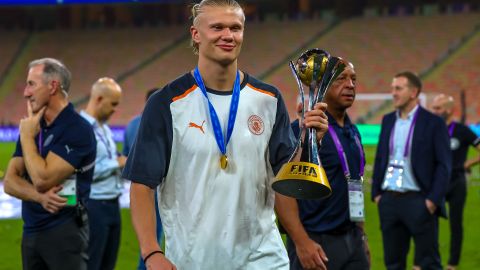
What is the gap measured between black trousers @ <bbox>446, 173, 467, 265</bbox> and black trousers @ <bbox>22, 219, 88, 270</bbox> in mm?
4477

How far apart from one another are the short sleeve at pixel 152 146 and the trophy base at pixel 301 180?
→ 399 millimetres

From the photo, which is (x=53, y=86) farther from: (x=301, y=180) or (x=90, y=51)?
(x=90, y=51)

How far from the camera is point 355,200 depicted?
4617 millimetres

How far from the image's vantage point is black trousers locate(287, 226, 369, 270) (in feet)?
15.3

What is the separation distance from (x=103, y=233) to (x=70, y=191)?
1.74 m

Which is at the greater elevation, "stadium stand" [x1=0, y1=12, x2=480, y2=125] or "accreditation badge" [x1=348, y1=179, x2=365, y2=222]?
"stadium stand" [x1=0, y1=12, x2=480, y2=125]

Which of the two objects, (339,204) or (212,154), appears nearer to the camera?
(212,154)

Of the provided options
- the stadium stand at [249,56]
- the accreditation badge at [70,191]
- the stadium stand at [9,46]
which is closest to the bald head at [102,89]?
the accreditation badge at [70,191]

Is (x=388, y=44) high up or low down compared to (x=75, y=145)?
up

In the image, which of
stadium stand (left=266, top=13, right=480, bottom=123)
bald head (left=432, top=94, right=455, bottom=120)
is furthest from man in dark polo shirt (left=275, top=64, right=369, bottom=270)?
stadium stand (left=266, top=13, right=480, bottom=123)

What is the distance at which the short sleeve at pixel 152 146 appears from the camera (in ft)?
10.3

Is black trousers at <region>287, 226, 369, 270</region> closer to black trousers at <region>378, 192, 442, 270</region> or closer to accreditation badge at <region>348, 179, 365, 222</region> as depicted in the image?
accreditation badge at <region>348, 179, 365, 222</region>

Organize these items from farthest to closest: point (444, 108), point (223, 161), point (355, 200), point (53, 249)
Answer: point (444, 108), point (53, 249), point (355, 200), point (223, 161)

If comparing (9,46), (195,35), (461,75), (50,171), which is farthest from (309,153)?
(9,46)
